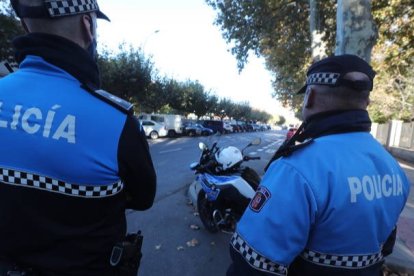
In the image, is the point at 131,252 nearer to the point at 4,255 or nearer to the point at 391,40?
the point at 4,255

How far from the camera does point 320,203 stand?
49.6 inches

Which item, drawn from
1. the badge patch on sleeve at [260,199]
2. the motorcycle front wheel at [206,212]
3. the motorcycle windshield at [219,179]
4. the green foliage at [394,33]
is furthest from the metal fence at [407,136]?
the badge patch on sleeve at [260,199]

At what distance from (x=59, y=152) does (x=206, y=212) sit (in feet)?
12.6

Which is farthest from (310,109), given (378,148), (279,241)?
(279,241)

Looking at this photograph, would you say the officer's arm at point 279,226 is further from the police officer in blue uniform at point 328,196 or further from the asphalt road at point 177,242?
the asphalt road at point 177,242

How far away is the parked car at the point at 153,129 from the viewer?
27.1m

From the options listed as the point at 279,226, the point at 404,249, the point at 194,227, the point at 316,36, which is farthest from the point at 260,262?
the point at 316,36

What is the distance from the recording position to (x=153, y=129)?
27.5m

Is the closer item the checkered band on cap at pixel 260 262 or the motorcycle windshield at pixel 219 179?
the checkered band on cap at pixel 260 262

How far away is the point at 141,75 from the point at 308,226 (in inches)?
1058

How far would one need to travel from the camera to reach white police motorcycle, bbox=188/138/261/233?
408cm

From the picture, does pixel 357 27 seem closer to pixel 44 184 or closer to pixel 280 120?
pixel 44 184

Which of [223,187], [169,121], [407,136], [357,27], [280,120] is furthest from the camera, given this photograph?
[280,120]

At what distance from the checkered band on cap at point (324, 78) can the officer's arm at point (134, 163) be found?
0.81 m
